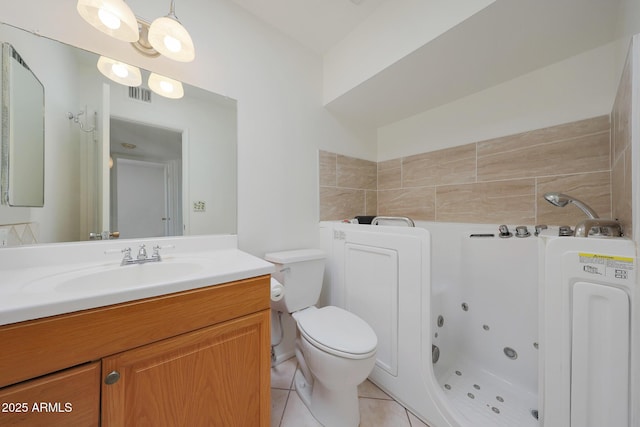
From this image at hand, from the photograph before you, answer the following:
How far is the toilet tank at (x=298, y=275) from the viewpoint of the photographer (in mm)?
1302

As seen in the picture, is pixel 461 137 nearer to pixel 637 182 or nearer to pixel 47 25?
pixel 637 182

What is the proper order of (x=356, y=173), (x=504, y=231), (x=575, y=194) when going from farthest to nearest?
(x=356, y=173)
(x=504, y=231)
(x=575, y=194)

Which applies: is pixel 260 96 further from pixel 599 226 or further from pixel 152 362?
pixel 599 226

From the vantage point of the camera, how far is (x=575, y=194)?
3.84 feet

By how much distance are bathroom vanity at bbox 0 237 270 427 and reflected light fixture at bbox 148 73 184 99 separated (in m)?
1.05

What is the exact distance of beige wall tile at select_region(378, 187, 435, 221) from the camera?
177 centimetres

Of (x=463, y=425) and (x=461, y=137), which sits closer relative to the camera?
(x=463, y=425)

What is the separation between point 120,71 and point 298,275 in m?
1.36

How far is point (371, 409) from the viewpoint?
3.77 ft

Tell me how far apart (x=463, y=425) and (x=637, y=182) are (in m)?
1.10

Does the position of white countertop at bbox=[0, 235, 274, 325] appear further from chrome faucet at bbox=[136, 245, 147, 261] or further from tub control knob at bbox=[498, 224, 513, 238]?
tub control knob at bbox=[498, 224, 513, 238]

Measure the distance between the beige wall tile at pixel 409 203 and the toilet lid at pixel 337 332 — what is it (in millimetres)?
1074

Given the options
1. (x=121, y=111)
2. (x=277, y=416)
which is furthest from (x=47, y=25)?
(x=277, y=416)

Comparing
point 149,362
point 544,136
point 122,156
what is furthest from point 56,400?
point 544,136
